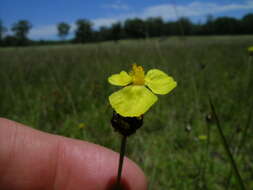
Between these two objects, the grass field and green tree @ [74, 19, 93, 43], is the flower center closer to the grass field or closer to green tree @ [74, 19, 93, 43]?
the grass field

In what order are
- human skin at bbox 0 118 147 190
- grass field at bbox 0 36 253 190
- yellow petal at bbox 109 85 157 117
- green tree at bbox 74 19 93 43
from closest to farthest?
1. yellow petal at bbox 109 85 157 117
2. human skin at bbox 0 118 147 190
3. grass field at bbox 0 36 253 190
4. green tree at bbox 74 19 93 43

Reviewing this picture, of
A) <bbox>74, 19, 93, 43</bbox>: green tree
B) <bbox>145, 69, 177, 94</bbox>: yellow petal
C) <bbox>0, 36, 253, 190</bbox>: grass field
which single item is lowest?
<bbox>0, 36, 253, 190</bbox>: grass field

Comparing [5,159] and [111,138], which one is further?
[111,138]

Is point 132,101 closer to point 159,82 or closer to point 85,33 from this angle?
point 159,82

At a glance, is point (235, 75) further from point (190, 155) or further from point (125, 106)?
point (125, 106)

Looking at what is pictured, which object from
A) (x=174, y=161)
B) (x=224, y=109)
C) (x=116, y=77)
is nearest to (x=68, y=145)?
(x=116, y=77)

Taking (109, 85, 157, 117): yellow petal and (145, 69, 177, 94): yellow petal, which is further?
(145, 69, 177, 94): yellow petal

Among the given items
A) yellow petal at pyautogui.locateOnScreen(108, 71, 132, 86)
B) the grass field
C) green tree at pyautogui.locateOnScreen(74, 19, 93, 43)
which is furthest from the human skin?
green tree at pyautogui.locateOnScreen(74, 19, 93, 43)
